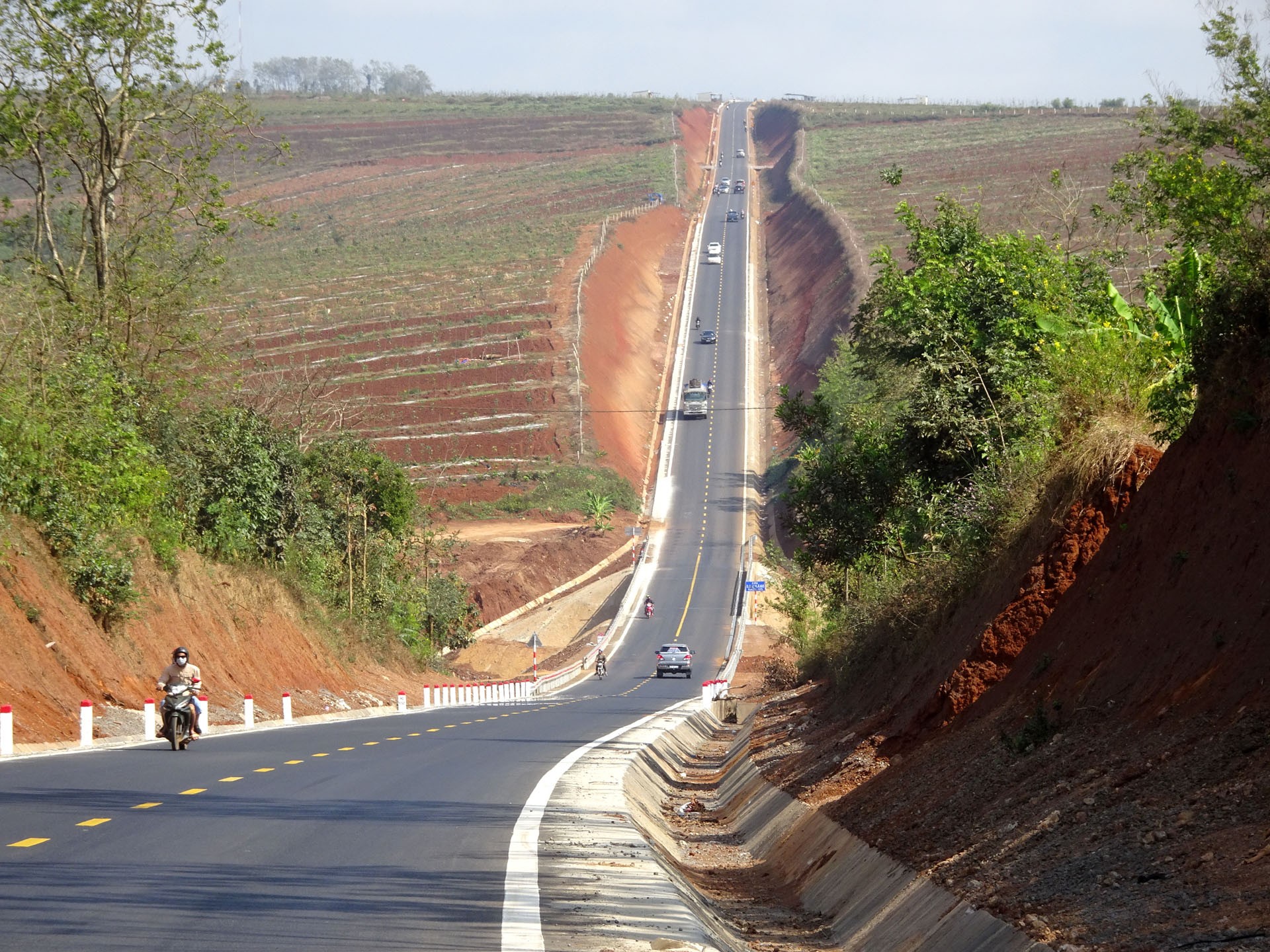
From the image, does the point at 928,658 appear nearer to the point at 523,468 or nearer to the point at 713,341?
the point at 523,468

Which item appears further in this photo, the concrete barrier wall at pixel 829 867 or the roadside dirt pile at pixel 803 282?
the roadside dirt pile at pixel 803 282

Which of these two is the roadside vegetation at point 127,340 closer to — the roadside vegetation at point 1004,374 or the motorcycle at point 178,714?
the motorcycle at point 178,714

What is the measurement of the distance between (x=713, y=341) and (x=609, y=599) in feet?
130

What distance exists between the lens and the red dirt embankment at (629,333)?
96.3m

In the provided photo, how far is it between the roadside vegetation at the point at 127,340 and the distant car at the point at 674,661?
62.2ft

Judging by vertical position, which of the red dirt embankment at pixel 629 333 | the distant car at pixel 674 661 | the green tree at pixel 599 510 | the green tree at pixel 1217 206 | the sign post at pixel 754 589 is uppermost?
the green tree at pixel 1217 206

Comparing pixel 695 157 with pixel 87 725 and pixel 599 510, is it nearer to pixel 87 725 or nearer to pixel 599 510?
pixel 599 510

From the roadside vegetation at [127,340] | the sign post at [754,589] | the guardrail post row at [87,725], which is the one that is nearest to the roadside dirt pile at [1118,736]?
the guardrail post row at [87,725]

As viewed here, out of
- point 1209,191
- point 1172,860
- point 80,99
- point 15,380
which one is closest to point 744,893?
point 1172,860

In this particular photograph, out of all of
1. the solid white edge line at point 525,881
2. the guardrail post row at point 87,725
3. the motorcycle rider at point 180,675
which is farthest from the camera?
the guardrail post row at point 87,725

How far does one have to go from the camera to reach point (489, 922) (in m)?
8.12

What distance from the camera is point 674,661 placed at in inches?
2303

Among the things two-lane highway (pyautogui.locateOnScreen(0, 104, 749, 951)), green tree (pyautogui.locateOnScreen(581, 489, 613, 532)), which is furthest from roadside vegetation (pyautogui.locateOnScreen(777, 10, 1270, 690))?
green tree (pyautogui.locateOnScreen(581, 489, 613, 532))

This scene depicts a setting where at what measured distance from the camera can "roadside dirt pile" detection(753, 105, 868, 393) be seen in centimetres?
9669
